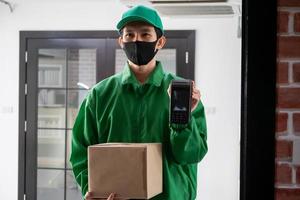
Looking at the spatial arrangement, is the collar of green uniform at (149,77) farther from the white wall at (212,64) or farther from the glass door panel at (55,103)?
the glass door panel at (55,103)

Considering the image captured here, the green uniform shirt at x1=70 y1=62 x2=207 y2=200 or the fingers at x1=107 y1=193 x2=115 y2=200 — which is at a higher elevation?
the green uniform shirt at x1=70 y1=62 x2=207 y2=200

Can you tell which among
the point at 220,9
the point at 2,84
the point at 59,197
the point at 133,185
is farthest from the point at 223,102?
the point at 133,185

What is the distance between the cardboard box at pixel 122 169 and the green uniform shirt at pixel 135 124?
0.17 meters

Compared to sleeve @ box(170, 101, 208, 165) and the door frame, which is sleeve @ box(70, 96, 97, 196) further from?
the door frame

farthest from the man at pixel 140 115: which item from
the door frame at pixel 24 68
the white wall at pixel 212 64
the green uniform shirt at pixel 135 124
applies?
the door frame at pixel 24 68

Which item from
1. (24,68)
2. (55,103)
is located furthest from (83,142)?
(24,68)

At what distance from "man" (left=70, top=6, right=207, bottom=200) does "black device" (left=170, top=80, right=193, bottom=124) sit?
0.28 ft

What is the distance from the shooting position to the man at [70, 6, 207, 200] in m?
1.53

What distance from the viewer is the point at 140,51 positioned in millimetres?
1606

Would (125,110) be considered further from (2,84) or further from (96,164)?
(2,84)

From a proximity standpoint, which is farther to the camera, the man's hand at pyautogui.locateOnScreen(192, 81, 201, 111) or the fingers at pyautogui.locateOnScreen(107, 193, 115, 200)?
the man's hand at pyautogui.locateOnScreen(192, 81, 201, 111)

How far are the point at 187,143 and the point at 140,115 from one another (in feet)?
0.70

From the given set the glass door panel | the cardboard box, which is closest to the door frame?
the glass door panel

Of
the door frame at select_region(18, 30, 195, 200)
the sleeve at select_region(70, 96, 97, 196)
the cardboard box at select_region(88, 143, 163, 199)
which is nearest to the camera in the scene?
the cardboard box at select_region(88, 143, 163, 199)
